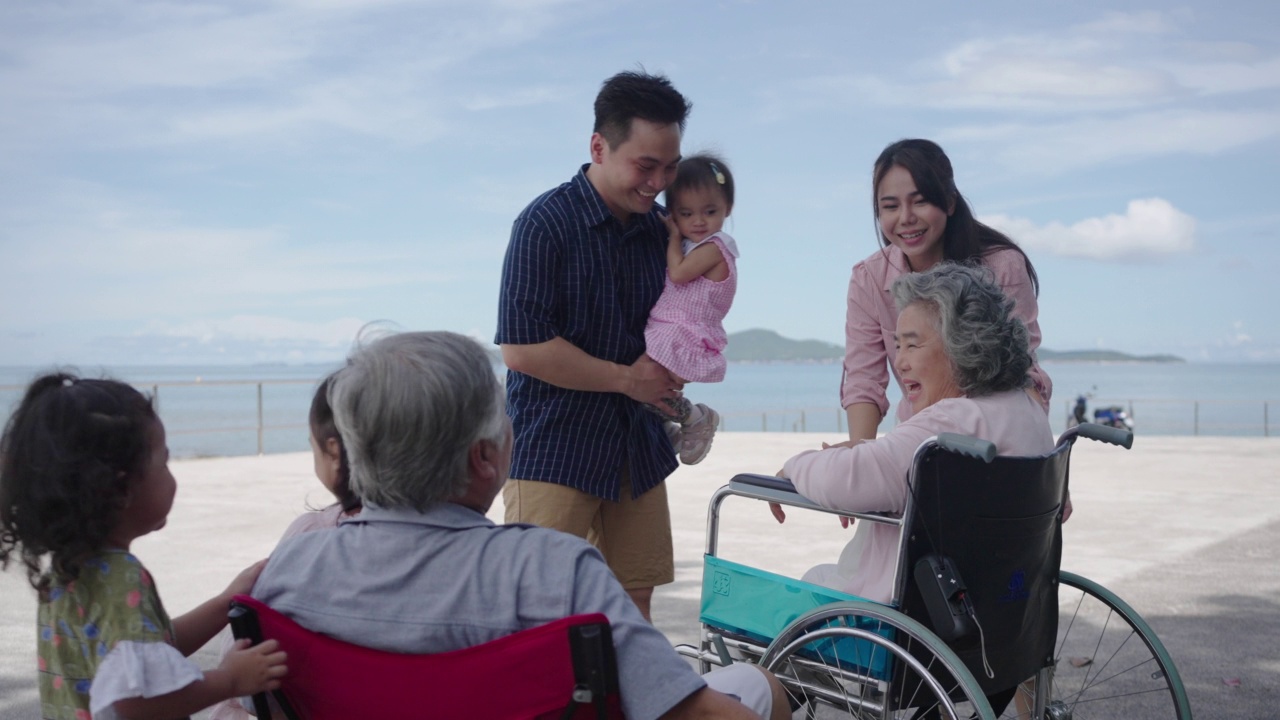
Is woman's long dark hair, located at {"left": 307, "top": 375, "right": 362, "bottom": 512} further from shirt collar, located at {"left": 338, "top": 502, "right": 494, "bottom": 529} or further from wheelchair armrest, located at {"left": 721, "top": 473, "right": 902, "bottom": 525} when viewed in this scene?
wheelchair armrest, located at {"left": 721, "top": 473, "right": 902, "bottom": 525}

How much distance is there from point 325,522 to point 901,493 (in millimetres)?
1120

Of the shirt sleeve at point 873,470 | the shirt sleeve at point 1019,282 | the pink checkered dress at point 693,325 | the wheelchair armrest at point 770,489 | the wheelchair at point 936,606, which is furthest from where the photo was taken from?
the shirt sleeve at point 1019,282

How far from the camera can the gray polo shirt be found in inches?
58.9

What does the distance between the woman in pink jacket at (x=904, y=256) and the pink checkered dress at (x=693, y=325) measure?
400mm

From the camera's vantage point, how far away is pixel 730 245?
3.20 meters

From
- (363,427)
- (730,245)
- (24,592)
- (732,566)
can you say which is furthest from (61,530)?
(24,592)

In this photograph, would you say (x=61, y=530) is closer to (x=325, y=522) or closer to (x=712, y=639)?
(x=325, y=522)

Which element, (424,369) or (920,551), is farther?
(920,551)

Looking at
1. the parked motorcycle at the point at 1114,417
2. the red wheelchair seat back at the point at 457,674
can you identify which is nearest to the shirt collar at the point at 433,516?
the red wheelchair seat back at the point at 457,674

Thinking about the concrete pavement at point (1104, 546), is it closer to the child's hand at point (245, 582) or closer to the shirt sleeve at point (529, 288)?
the shirt sleeve at point (529, 288)

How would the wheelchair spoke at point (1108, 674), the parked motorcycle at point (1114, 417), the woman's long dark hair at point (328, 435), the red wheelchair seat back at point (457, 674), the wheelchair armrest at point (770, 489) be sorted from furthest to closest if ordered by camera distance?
1. the parked motorcycle at point (1114, 417)
2. the wheelchair spoke at point (1108, 674)
3. the wheelchair armrest at point (770, 489)
4. the woman's long dark hair at point (328, 435)
5. the red wheelchair seat back at point (457, 674)

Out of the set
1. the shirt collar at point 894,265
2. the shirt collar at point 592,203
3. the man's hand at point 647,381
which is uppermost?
the shirt collar at point 592,203

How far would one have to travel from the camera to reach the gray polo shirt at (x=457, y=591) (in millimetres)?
1497

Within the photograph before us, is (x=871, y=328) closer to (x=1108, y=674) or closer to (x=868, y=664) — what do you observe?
(x=868, y=664)
